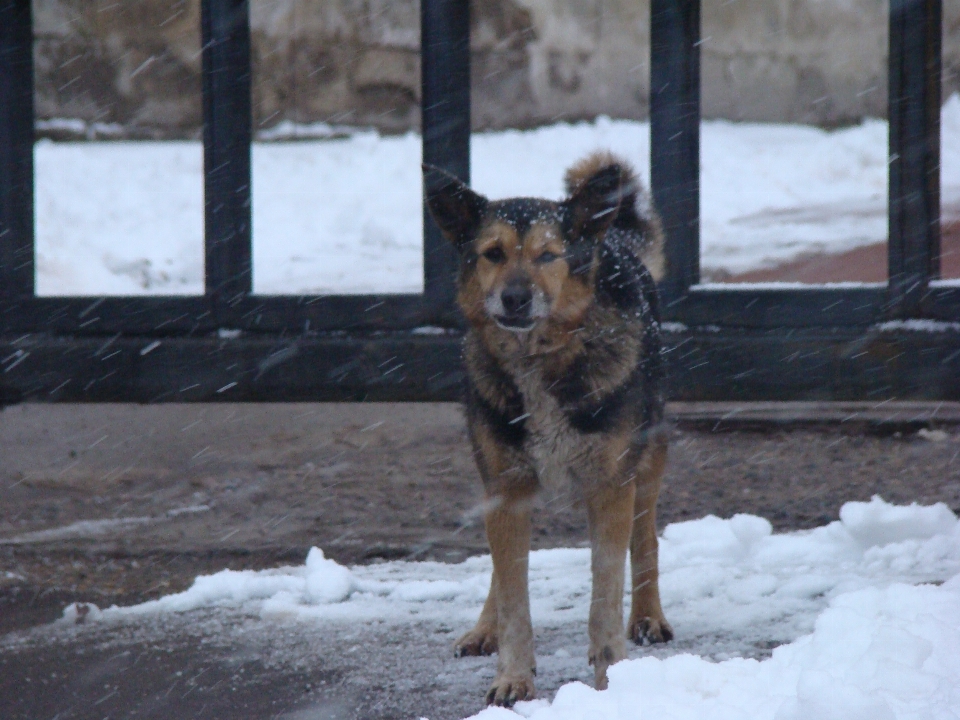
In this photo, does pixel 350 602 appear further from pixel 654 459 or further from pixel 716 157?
pixel 716 157

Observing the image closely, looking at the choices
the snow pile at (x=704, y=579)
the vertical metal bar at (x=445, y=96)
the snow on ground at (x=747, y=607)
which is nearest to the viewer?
the snow on ground at (x=747, y=607)

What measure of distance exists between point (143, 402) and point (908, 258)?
4265 mm

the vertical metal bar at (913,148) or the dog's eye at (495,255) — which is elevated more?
the vertical metal bar at (913,148)

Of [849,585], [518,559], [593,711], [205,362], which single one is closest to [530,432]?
[518,559]

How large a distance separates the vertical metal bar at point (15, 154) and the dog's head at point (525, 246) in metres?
3.76

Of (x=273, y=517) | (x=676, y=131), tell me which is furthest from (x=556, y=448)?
(x=676, y=131)

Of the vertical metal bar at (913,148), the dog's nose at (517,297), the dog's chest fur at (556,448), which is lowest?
the dog's chest fur at (556,448)

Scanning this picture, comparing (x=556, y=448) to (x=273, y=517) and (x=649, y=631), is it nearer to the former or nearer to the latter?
(x=649, y=631)

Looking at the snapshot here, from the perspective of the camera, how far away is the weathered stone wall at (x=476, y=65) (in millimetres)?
15133

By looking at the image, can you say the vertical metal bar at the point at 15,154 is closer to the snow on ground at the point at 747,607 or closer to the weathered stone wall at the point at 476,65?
the snow on ground at the point at 747,607

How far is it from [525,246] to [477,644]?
131 centimetres

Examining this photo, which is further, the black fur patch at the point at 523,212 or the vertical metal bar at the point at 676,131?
the vertical metal bar at the point at 676,131

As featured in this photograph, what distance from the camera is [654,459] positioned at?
3.95 m

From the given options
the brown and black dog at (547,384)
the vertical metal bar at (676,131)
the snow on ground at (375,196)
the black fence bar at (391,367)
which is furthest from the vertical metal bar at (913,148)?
the snow on ground at (375,196)
